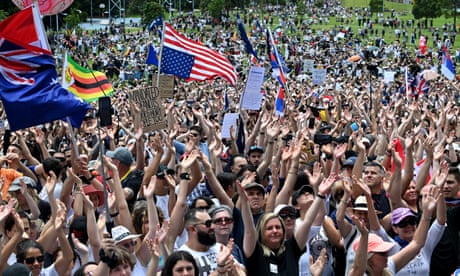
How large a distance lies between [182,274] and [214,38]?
57183 millimetres

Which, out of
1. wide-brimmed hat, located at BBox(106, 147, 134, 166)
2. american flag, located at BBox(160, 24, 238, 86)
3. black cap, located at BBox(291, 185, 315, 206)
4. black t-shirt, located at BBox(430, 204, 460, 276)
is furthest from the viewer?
american flag, located at BBox(160, 24, 238, 86)

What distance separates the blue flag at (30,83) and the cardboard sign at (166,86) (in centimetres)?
611

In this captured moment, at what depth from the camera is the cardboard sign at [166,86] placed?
15417mm

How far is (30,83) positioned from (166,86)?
6676 mm

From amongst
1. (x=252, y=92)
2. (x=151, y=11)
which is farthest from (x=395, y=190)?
(x=151, y=11)

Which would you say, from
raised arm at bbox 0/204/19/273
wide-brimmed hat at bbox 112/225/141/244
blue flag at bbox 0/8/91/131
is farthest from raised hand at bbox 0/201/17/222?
blue flag at bbox 0/8/91/131

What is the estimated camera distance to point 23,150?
11.6m

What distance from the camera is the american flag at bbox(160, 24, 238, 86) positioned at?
1518 centimetres

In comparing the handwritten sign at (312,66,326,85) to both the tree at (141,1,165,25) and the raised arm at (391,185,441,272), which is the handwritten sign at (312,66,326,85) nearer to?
the raised arm at (391,185,441,272)

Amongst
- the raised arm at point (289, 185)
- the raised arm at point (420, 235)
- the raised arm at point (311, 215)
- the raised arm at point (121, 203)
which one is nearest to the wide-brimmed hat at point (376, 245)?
the raised arm at point (420, 235)

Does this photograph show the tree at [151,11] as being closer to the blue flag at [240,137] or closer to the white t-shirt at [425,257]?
the blue flag at [240,137]

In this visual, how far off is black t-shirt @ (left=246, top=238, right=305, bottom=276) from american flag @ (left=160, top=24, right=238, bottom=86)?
8730mm

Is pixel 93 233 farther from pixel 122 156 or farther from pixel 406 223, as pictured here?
pixel 122 156

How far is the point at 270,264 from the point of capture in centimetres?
661
